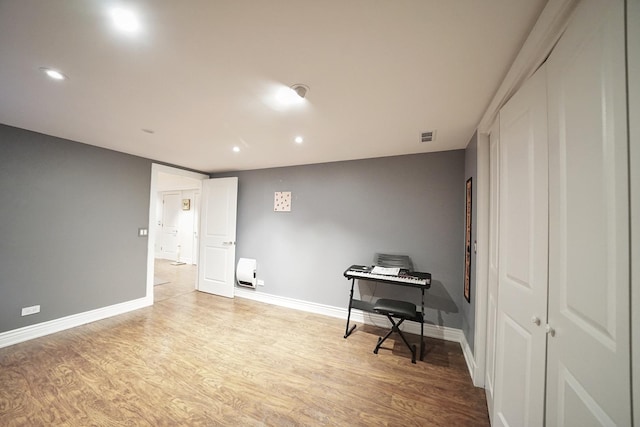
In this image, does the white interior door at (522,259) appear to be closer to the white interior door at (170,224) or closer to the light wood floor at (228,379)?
the light wood floor at (228,379)

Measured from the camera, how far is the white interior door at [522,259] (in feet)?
3.45

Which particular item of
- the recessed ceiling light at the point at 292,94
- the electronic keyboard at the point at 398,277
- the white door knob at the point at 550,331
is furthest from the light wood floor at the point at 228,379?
the recessed ceiling light at the point at 292,94

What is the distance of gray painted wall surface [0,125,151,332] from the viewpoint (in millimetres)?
2438

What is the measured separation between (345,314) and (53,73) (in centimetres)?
376

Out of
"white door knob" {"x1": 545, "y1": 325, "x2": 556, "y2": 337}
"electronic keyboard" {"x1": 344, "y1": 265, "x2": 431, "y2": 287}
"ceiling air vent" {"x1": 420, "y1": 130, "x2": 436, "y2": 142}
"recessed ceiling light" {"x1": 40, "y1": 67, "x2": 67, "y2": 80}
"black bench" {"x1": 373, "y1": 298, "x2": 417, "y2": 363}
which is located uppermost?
"ceiling air vent" {"x1": 420, "y1": 130, "x2": 436, "y2": 142}

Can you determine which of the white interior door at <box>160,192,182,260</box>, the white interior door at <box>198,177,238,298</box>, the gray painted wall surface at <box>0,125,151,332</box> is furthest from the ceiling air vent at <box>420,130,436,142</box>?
the white interior door at <box>160,192,182,260</box>

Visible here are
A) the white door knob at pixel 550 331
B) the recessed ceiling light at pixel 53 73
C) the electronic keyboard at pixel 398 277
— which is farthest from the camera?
the electronic keyboard at pixel 398 277

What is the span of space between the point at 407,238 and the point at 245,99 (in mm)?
2516

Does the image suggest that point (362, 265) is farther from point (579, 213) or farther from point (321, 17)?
point (321, 17)

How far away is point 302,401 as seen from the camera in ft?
5.79

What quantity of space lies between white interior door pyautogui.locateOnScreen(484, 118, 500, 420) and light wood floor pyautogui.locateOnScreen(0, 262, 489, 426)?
251mm

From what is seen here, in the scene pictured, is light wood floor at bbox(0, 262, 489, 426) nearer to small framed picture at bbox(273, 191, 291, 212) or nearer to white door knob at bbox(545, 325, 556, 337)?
white door knob at bbox(545, 325, 556, 337)

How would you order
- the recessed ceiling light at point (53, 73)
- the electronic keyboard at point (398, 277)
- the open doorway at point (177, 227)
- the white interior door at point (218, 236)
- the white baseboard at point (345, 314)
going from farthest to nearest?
the open doorway at point (177, 227)
the white interior door at point (218, 236)
the white baseboard at point (345, 314)
the electronic keyboard at point (398, 277)
the recessed ceiling light at point (53, 73)

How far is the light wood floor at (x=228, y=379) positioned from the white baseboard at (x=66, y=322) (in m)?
0.11
